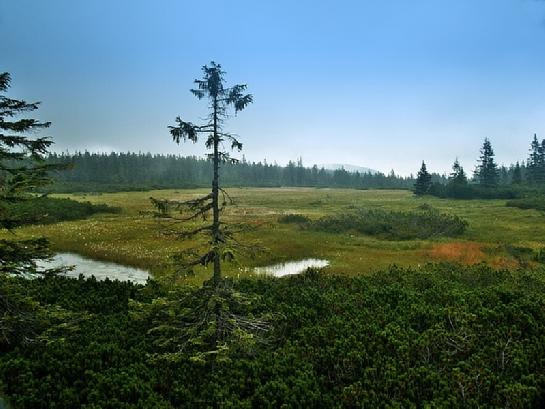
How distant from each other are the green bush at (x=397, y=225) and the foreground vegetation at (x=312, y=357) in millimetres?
Answer: 24955

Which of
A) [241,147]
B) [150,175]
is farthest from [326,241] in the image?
[150,175]

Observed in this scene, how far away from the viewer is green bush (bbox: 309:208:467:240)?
41.2 metres

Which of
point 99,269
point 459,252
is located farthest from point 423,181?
point 99,269

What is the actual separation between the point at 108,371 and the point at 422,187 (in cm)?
8877

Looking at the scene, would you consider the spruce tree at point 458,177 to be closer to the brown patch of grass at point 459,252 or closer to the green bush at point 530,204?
the green bush at point 530,204

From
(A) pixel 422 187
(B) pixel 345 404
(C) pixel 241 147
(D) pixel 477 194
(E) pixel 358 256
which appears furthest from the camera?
(A) pixel 422 187

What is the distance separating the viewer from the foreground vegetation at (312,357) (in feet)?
32.0

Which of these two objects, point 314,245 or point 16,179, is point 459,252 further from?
point 16,179

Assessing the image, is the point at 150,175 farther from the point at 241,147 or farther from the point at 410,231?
the point at 241,147

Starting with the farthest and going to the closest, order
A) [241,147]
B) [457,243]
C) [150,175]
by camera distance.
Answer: [150,175], [457,243], [241,147]

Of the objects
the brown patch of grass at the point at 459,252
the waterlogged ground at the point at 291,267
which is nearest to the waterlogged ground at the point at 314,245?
the brown patch of grass at the point at 459,252

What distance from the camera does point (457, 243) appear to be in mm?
36531

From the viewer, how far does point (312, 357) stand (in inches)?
462

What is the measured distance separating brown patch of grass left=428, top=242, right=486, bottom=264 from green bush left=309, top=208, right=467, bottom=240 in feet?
16.3
